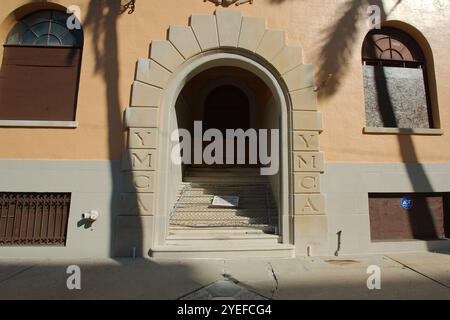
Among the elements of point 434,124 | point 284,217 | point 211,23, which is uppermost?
point 211,23

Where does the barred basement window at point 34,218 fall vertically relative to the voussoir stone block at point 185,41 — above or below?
below

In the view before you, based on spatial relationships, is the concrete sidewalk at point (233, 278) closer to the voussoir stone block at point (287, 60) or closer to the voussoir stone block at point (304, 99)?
the voussoir stone block at point (304, 99)

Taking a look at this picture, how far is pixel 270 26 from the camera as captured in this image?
7.48 metres

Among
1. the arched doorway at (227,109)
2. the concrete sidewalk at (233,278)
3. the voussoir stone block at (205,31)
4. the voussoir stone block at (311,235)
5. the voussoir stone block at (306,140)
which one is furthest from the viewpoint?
the arched doorway at (227,109)

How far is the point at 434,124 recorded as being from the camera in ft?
25.3

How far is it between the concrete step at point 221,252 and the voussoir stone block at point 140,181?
1.35m

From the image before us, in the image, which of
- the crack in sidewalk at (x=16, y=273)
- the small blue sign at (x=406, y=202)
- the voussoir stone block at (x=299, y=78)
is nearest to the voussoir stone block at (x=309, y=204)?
the small blue sign at (x=406, y=202)

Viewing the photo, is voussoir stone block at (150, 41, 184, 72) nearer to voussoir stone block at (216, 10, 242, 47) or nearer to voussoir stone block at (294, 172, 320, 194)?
voussoir stone block at (216, 10, 242, 47)

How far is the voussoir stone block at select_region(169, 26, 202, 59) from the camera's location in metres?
7.16

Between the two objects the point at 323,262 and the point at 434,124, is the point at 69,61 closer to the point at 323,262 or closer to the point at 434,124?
the point at 323,262

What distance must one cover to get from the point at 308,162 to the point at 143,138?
12.9 feet

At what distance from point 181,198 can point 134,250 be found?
7.90 feet

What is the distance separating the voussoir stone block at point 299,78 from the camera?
7168 mm
